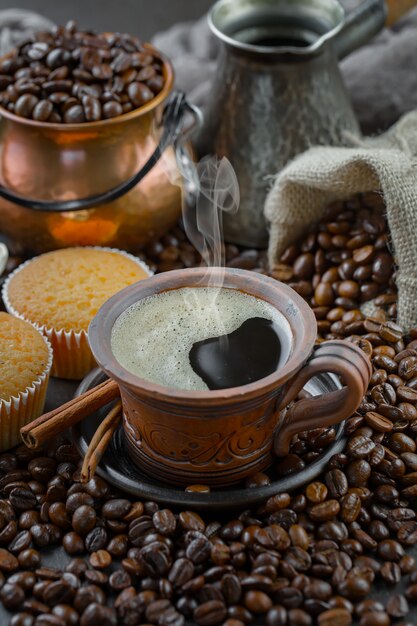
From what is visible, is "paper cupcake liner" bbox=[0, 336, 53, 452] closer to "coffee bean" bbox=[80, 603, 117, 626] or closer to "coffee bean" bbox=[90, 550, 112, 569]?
"coffee bean" bbox=[90, 550, 112, 569]

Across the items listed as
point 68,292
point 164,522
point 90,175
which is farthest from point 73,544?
point 90,175

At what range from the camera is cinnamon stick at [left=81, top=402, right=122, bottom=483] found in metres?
1.52

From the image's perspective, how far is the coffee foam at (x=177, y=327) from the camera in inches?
58.7

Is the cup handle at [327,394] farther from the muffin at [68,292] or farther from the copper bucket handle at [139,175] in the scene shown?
the copper bucket handle at [139,175]

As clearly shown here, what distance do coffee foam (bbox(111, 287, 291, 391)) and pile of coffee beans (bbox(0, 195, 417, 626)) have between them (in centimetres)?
23

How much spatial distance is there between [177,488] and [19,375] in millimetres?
410

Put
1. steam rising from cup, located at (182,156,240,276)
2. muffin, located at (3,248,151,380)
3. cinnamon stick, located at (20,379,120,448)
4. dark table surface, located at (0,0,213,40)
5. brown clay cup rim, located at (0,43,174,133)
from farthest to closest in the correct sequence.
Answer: dark table surface, located at (0,0,213,40) < steam rising from cup, located at (182,156,240,276) < brown clay cup rim, located at (0,43,174,133) < muffin, located at (3,248,151,380) < cinnamon stick, located at (20,379,120,448)

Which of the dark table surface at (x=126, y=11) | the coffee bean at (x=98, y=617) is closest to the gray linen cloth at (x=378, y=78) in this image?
the dark table surface at (x=126, y=11)

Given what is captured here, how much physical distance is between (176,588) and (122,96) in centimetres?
123

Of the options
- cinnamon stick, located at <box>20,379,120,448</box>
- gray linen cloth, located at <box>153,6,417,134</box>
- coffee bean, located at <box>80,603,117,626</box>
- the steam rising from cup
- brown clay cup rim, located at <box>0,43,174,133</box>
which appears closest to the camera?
coffee bean, located at <box>80,603,117,626</box>

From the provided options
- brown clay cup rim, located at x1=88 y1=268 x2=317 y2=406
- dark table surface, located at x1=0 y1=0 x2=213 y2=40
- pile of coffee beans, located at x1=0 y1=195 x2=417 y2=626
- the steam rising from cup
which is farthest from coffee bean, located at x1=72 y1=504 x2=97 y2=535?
dark table surface, located at x1=0 y1=0 x2=213 y2=40

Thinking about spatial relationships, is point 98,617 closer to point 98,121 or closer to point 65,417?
point 65,417

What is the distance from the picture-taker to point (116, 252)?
2127 millimetres

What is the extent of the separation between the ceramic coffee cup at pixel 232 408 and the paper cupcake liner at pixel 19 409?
0.79ft
